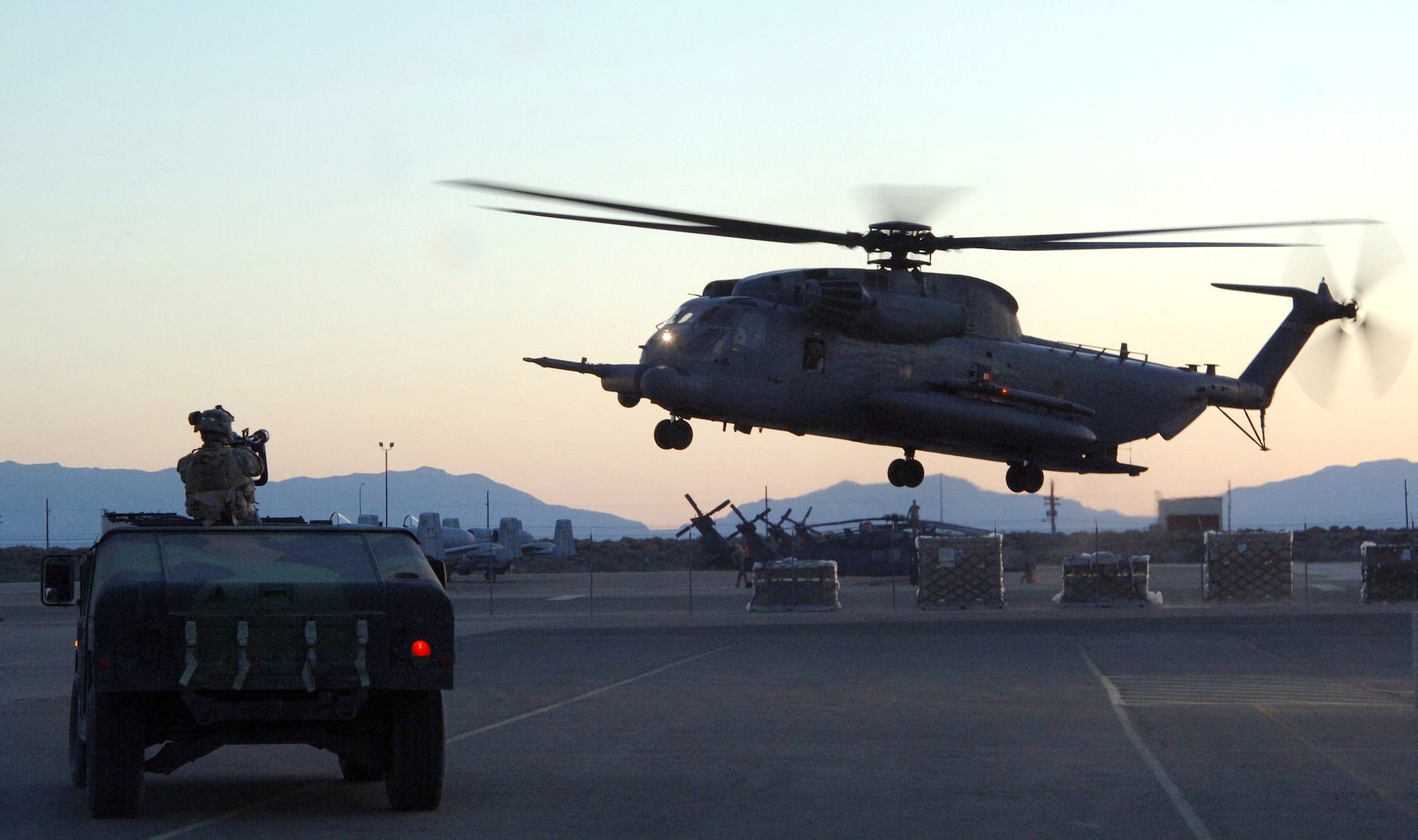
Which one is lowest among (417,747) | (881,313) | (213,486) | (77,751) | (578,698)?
(578,698)

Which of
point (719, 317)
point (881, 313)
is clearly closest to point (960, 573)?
point (881, 313)

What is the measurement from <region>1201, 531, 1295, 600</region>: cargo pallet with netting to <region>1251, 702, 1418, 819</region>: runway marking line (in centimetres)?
2454

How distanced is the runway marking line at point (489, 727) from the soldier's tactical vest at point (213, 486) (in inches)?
85.8

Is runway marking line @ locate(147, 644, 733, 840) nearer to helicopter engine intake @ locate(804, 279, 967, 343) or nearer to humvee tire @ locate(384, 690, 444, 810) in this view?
humvee tire @ locate(384, 690, 444, 810)

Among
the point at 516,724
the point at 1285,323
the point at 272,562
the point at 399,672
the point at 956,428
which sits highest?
the point at 1285,323

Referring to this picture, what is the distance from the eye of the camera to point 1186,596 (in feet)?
146

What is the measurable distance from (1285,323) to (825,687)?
1638cm

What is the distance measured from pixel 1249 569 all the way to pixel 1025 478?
15450 millimetres

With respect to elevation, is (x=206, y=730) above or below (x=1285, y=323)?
below

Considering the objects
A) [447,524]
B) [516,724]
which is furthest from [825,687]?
[447,524]

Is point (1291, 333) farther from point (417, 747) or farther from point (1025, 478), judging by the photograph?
point (417, 747)

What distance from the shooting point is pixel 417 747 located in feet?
33.7

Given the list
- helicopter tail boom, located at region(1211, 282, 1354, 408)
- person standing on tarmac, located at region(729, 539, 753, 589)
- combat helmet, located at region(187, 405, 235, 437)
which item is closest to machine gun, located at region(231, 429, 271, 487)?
combat helmet, located at region(187, 405, 235, 437)

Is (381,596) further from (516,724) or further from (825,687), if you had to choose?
(825,687)
